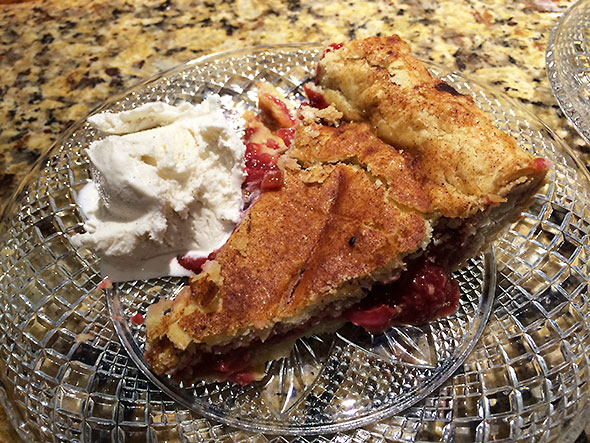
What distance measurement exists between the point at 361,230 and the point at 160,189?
649mm

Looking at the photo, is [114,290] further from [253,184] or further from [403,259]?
[403,259]

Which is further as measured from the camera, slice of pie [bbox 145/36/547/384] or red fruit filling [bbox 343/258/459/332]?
red fruit filling [bbox 343/258/459/332]

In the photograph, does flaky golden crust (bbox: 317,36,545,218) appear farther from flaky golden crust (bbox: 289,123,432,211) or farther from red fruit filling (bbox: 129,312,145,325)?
red fruit filling (bbox: 129,312,145,325)

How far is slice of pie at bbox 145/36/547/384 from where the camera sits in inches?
59.1

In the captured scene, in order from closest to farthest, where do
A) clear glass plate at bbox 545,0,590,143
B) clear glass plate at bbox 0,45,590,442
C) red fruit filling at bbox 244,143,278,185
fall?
clear glass plate at bbox 0,45,590,442
red fruit filling at bbox 244,143,278,185
clear glass plate at bbox 545,0,590,143

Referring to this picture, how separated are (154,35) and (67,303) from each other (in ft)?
5.83

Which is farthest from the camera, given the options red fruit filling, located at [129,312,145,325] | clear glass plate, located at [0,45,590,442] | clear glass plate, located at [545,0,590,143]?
clear glass plate, located at [545,0,590,143]

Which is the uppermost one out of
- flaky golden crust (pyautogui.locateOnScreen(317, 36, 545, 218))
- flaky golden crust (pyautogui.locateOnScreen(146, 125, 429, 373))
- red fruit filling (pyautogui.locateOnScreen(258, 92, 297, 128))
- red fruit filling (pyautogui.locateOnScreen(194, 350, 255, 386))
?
flaky golden crust (pyautogui.locateOnScreen(317, 36, 545, 218))

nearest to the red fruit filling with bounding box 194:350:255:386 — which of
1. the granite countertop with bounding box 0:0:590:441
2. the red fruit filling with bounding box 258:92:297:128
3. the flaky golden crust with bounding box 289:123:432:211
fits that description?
the flaky golden crust with bounding box 289:123:432:211

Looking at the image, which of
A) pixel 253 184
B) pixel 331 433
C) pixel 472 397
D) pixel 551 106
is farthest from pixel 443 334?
pixel 551 106

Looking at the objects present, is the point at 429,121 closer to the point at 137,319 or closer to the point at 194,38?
the point at 137,319

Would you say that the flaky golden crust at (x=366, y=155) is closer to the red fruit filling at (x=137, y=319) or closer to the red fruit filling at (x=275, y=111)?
the red fruit filling at (x=275, y=111)

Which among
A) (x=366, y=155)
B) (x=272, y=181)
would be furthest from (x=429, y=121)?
(x=272, y=181)

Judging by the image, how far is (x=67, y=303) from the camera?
63.9 inches
